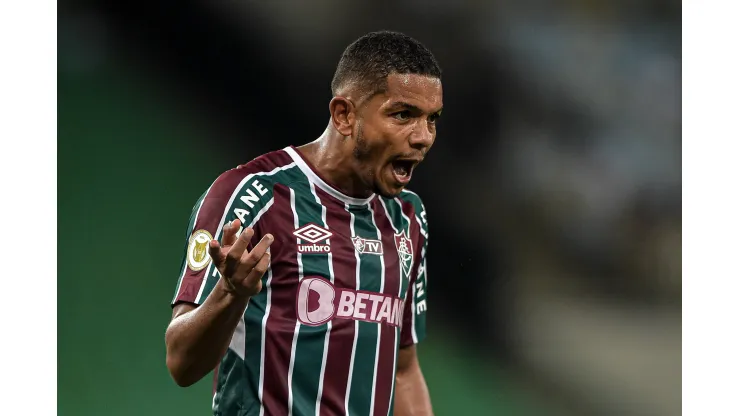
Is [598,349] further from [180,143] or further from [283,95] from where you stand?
[180,143]

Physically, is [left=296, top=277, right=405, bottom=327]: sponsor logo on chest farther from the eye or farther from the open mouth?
the eye

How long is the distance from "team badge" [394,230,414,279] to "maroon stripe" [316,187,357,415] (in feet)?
0.65

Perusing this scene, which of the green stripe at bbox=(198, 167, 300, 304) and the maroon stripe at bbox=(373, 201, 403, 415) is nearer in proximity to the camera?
the green stripe at bbox=(198, 167, 300, 304)

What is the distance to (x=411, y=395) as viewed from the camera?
2383 millimetres

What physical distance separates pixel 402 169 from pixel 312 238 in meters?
0.30

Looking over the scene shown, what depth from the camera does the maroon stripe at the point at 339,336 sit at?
6.54ft

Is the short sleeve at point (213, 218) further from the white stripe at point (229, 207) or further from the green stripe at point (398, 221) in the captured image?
the green stripe at point (398, 221)

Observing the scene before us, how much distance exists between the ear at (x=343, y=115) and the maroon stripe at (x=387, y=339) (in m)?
0.27

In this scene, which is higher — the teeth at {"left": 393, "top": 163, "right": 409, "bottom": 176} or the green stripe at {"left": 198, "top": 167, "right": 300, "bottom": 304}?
the teeth at {"left": 393, "top": 163, "right": 409, "bottom": 176}

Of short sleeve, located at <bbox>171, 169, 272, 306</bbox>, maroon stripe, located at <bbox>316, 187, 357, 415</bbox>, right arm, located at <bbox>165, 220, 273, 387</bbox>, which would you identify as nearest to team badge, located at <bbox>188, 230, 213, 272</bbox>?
short sleeve, located at <bbox>171, 169, 272, 306</bbox>

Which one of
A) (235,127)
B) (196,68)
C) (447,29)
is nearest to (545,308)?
(447,29)

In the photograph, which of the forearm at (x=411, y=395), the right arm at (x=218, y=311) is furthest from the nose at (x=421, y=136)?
the forearm at (x=411, y=395)

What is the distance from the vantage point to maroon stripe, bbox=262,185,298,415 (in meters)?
1.92

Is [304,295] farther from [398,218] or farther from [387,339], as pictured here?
[398,218]
